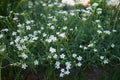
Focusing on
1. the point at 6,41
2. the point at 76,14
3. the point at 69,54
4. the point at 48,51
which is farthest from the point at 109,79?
the point at 6,41

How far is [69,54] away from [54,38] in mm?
271

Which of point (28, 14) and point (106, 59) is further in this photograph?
point (28, 14)

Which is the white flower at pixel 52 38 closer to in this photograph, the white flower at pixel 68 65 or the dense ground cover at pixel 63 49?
the dense ground cover at pixel 63 49

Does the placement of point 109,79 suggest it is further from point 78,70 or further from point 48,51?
point 48,51

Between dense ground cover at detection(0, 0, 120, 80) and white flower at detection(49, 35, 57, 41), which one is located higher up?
white flower at detection(49, 35, 57, 41)

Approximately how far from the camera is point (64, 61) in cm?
368

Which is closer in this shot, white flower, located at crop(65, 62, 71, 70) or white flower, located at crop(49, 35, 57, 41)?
white flower, located at crop(65, 62, 71, 70)

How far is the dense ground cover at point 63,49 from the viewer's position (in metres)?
3.72

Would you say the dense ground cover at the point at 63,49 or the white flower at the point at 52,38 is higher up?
the white flower at the point at 52,38

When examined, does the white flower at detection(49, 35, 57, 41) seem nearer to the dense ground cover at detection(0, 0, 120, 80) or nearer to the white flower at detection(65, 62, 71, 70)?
the dense ground cover at detection(0, 0, 120, 80)

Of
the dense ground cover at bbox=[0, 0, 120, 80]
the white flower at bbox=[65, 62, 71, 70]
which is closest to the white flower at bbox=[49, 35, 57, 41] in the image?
the dense ground cover at bbox=[0, 0, 120, 80]

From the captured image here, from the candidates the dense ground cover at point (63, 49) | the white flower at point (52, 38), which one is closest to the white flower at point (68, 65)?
the dense ground cover at point (63, 49)

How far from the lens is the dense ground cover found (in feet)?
12.2

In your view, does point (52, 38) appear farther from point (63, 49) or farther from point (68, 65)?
point (68, 65)
